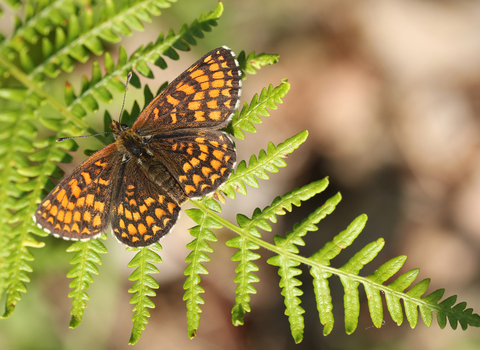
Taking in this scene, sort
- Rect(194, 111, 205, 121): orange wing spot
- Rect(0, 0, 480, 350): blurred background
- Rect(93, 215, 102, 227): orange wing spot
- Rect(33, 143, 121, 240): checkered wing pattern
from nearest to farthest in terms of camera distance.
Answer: Rect(33, 143, 121, 240): checkered wing pattern < Rect(93, 215, 102, 227): orange wing spot < Rect(194, 111, 205, 121): orange wing spot < Rect(0, 0, 480, 350): blurred background

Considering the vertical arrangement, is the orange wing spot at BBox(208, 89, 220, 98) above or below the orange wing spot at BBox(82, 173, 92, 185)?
above

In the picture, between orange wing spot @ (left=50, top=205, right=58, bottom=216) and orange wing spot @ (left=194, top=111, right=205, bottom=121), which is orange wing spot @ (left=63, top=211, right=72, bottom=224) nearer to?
orange wing spot @ (left=50, top=205, right=58, bottom=216)

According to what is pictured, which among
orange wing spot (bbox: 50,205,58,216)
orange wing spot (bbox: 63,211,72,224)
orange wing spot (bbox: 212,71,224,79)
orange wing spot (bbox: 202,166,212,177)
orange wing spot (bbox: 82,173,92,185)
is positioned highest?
orange wing spot (bbox: 212,71,224,79)

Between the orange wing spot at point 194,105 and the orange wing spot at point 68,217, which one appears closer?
the orange wing spot at point 68,217

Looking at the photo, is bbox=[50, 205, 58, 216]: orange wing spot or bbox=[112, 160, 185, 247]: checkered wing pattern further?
bbox=[112, 160, 185, 247]: checkered wing pattern

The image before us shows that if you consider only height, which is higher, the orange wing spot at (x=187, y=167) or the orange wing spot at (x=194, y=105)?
the orange wing spot at (x=194, y=105)

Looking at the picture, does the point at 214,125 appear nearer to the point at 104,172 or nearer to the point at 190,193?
the point at 190,193

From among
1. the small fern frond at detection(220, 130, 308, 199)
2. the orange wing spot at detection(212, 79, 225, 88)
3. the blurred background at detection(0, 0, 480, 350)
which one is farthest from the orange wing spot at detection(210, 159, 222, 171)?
the blurred background at detection(0, 0, 480, 350)

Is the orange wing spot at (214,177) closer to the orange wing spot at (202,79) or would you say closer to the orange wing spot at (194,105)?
the orange wing spot at (194,105)

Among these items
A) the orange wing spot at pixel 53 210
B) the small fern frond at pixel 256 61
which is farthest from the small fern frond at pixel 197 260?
the small fern frond at pixel 256 61
